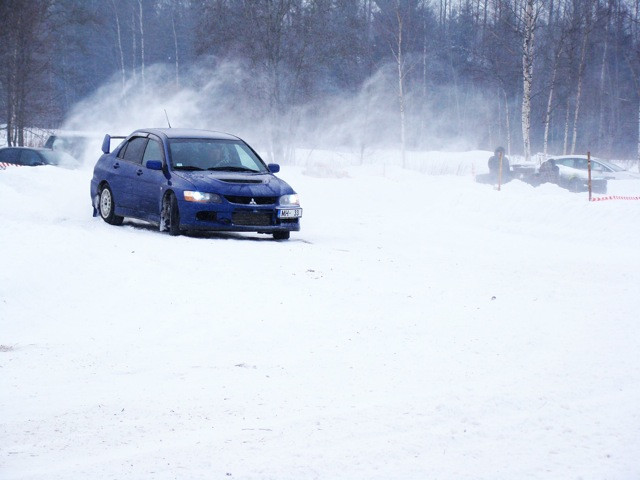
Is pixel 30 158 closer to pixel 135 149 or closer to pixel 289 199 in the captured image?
pixel 135 149

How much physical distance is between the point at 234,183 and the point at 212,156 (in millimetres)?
1024

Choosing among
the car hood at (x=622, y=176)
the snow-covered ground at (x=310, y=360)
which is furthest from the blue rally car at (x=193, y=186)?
the car hood at (x=622, y=176)

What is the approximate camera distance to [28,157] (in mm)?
25203

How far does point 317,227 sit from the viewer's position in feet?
48.6

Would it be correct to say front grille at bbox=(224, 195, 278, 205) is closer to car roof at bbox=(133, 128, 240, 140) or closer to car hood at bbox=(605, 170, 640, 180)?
car roof at bbox=(133, 128, 240, 140)

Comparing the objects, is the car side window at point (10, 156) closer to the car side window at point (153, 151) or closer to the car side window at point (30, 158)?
the car side window at point (30, 158)

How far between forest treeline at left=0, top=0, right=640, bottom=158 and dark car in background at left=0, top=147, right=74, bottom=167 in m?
12.2

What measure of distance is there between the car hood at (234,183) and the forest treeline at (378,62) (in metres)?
25.8

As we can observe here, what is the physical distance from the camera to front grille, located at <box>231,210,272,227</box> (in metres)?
11.9

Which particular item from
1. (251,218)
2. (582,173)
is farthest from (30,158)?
(582,173)

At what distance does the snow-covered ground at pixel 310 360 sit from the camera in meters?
4.12

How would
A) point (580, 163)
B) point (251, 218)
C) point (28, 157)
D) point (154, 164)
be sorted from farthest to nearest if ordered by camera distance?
point (580, 163)
point (28, 157)
point (154, 164)
point (251, 218)

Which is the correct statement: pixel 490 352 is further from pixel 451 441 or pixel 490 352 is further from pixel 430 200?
pixel 430 200

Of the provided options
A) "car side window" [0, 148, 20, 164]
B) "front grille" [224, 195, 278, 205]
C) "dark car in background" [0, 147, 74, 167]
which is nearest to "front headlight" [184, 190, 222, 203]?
"front grille" [224, 195, 278, 205]
